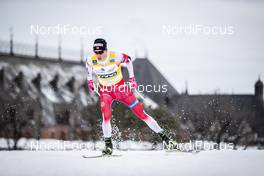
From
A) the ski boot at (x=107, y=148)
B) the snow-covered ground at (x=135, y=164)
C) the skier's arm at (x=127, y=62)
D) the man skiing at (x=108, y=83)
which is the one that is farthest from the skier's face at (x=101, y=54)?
the snow-covered ground at (x=135, y=164)

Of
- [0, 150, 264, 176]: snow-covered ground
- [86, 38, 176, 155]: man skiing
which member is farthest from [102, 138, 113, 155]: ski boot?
[0, 150, 264, 176]: snow-covered ground

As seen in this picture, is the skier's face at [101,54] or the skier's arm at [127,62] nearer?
the skier's face at [101,54]

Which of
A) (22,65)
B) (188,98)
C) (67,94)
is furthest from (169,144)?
(22,65)

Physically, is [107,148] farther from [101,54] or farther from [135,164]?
[101,54]

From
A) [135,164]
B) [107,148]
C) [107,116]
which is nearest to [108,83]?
[107,116]

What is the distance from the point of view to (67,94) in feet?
77.4

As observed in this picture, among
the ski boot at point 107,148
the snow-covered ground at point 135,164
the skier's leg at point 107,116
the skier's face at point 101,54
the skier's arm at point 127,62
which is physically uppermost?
the skier's face at point 101,54

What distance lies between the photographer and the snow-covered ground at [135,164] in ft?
22.9

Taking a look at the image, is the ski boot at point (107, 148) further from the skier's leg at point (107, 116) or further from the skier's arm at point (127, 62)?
the skier's arm at point (127, 62)

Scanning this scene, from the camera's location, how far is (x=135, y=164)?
294 inches

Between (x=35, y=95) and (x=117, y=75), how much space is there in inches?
806

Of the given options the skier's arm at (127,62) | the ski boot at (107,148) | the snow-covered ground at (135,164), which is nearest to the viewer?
the snow-covered ground at (135,164)

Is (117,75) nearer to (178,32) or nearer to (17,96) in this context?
(178,32)

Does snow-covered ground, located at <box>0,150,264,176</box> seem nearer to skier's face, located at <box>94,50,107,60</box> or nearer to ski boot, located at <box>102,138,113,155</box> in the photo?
ski boot, located at <box>102,138,113,155</box>
